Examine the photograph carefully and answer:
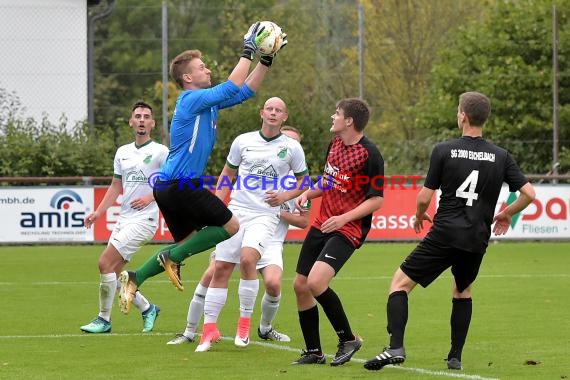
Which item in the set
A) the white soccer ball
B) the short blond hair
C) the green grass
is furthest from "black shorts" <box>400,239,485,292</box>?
the short blond hair

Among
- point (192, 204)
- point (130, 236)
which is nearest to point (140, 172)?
point (130, 236)

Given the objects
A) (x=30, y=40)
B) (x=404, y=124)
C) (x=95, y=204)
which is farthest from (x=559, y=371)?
(x=404, y=124)

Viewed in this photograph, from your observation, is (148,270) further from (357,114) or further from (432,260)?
(432,260)

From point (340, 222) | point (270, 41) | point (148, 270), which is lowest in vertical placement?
point (148, 270)

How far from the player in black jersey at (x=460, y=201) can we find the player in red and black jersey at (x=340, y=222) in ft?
1.74

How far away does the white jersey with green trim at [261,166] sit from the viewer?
1110cm

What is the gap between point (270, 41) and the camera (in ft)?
31.1

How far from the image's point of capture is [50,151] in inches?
1024

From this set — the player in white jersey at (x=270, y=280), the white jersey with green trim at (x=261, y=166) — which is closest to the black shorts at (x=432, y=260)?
the player in white jersey at (x=270, y=280)

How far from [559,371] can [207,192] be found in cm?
305

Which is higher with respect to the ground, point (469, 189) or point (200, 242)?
point (469, 189)

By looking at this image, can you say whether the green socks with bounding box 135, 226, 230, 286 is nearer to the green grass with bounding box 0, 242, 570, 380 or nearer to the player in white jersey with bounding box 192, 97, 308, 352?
the player in white jersey with bounding box 192, 97, 308, 352

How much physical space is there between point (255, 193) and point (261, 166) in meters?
0.25

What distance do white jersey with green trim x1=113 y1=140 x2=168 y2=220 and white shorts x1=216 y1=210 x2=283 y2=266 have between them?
145 cm
